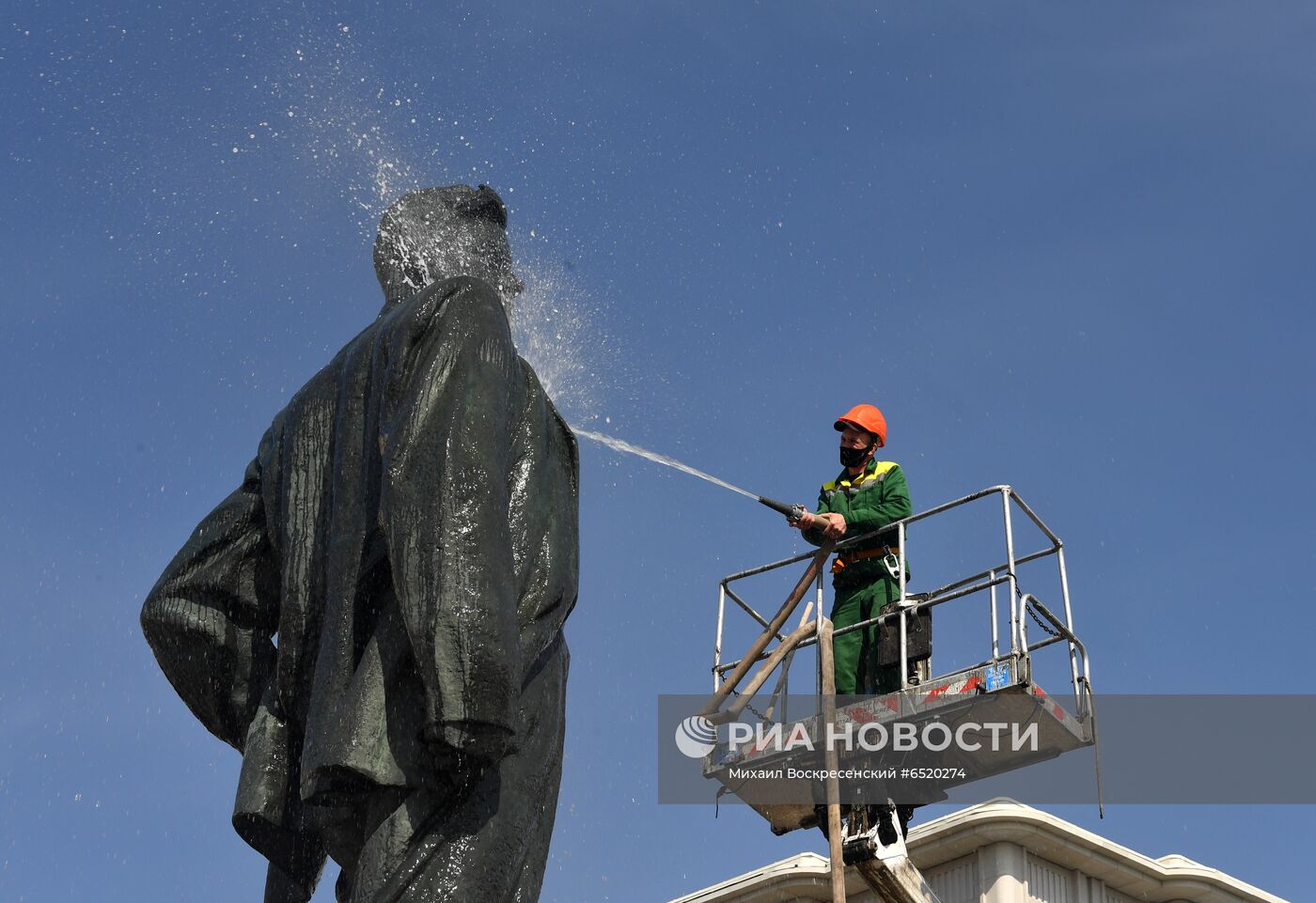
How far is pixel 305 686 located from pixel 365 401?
0.69 metres

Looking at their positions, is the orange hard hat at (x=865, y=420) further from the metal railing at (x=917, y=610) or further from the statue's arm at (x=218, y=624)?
the statue's arm at (x=218, y=624)

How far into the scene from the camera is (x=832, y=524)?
15914 millimetres

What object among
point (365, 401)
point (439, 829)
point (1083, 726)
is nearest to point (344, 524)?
point (365, 401)

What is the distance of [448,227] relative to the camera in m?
5.26

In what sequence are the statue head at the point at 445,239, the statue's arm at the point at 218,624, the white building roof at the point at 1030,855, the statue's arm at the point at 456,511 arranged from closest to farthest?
the statue's arm at the point at 456,511
the statue's arm at the point at 218,624
the statue head at the point at 445,239
the white building roof at the point at 1030,855

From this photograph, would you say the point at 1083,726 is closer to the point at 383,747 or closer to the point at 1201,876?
the point at 383,747

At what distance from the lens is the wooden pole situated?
13695 mm

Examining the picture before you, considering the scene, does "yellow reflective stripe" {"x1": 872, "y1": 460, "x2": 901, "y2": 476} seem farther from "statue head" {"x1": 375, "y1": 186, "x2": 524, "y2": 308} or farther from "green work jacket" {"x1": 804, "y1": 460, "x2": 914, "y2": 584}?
"statue head" {"x1": 375, "y1": 186, "x2": 524, "y2": 308}

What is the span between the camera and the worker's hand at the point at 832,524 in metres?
15.9

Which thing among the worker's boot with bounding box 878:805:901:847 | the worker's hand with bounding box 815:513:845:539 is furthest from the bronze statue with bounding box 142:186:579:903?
the worker's boot with bounding box 878:805:901:847

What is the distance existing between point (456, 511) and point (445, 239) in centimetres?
117

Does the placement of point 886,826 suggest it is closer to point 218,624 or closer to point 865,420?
point 865,420

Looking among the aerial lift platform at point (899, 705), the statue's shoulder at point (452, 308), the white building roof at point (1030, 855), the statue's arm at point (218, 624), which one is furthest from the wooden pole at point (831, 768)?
the white building roof at point (1030, 855)

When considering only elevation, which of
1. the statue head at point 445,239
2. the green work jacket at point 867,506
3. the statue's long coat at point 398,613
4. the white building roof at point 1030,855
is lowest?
the statue's long coat at point 398,613
